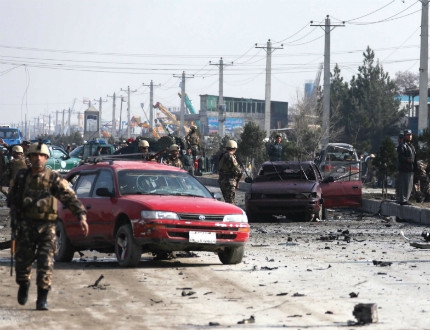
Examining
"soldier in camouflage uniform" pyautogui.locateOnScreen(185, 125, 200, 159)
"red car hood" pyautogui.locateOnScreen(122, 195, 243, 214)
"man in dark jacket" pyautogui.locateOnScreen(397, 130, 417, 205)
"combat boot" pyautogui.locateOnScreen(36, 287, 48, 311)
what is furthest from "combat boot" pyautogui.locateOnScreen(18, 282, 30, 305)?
"soldier in camouflage uniform" pyautogui.locateOnScreen(185, 125, 200, 159)

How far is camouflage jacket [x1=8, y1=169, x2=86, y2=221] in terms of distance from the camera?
1135cm

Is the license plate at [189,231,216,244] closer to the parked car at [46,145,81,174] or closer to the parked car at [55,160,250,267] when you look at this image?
the parked car at [55,160,250,267]

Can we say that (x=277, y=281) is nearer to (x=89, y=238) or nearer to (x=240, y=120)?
(x=89, y=238)

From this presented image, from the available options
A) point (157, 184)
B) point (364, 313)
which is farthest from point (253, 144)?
point (364, 313)

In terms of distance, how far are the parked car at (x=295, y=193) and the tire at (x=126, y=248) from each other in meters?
11.1

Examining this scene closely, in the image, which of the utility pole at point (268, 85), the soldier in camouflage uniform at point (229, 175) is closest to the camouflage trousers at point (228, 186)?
the soldier in camouflage uniform at point (229, 175)

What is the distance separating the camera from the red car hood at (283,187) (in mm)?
26281

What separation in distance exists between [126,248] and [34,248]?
3922 millimetres

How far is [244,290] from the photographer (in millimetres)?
12766

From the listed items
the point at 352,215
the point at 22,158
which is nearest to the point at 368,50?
the point at 352,215

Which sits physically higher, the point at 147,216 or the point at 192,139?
the point at 192,139

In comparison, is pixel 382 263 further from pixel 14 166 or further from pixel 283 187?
pixel 283 187

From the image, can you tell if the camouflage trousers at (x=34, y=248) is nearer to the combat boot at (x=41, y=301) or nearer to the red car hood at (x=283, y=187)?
the combat boot at (x=41, y=301)

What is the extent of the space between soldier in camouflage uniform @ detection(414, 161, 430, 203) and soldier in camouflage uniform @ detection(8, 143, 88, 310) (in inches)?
780
